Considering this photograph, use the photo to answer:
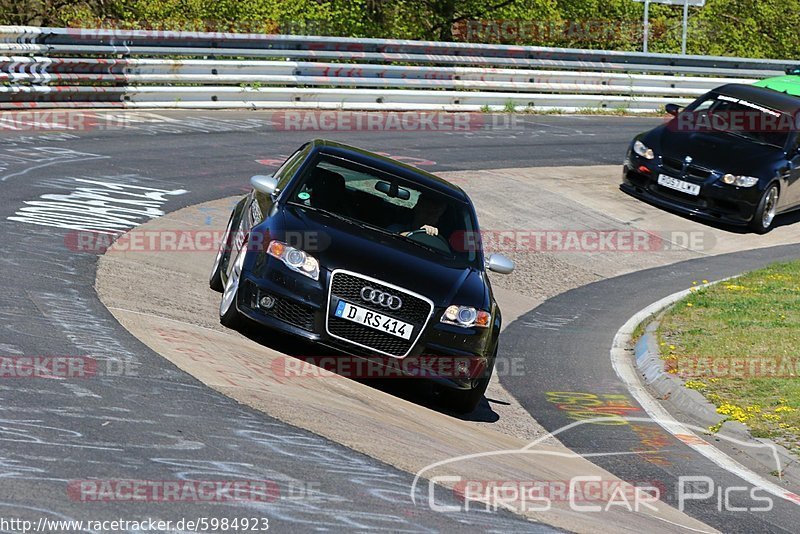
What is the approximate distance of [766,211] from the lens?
17625mm

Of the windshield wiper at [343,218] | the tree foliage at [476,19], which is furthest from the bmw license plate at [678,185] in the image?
the tree foliage at [476,19]

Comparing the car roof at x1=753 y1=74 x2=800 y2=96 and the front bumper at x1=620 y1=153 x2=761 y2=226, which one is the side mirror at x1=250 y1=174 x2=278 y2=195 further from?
the car roof at x1=753 y1=74 x2=800 y2=96

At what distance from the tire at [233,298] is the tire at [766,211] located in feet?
34.7

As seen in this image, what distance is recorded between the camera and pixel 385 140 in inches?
810

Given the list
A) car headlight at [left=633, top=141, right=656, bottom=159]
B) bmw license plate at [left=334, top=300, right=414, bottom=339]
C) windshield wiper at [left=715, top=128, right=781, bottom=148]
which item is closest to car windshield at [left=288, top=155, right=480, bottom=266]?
bmw license plate at [left=334, top=300, right=414, bottom=339]

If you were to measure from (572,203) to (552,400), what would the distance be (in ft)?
27.7

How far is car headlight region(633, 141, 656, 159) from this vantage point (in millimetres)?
17812

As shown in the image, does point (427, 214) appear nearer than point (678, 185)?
Yes

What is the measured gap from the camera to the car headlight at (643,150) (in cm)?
1781

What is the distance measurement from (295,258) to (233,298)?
0.60 meters

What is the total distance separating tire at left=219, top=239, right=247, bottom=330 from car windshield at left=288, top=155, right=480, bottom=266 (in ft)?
2.38

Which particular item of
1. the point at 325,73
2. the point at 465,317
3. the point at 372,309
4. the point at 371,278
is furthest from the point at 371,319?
the point at 325,73

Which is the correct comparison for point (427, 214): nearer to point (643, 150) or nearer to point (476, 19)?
point (643, 150)

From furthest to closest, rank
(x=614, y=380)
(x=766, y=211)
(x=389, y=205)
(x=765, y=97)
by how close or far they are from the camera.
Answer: (x=765, y=97) < (x=766, y=211) < (x=614, y=380) < (x=389, y=205)
